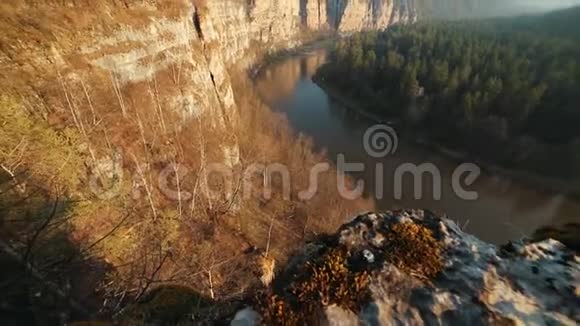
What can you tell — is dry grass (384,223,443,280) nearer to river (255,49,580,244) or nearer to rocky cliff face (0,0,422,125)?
rocky cliff face (0,0,422,125)

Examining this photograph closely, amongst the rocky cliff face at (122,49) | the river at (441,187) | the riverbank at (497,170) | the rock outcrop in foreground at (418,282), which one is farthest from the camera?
the riverbank at (497,170)

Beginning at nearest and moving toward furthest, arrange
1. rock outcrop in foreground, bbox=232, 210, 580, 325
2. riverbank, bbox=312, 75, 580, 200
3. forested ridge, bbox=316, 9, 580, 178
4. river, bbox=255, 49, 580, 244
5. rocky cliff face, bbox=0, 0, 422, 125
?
rock outcrop in foreground, bbox=232, 210, 580, 325 < rocky cliff face, bbox=0, 0, 422, 125 < river, bbox=255, 49, 580, 244 < riverbank, bbox=312, 75, 580, 200 < forested ridge, bbox=316, 9, 580, 178

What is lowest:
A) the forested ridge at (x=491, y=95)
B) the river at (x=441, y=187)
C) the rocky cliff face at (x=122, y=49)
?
the river at (x=441, y=187)

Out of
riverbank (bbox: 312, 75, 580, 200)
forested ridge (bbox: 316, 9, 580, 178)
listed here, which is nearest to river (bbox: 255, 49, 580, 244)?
riverbank (bbox: 312, 75, 580, 200)

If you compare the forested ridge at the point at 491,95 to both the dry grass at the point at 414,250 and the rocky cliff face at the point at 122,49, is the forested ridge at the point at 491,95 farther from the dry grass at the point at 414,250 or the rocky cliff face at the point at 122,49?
the dry grass at the point at 414,250

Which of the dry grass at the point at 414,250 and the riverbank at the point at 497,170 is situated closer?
the dry grass at the point at 414,250

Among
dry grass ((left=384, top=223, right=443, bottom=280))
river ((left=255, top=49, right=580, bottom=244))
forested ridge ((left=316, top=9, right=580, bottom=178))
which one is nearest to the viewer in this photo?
dry grass ((left=384, top=223, right=443, bottom=280))

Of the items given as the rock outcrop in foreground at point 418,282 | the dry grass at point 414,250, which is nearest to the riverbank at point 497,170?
the rock outcrop in foreground at point 418,282
